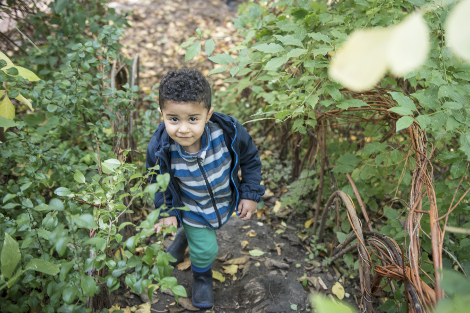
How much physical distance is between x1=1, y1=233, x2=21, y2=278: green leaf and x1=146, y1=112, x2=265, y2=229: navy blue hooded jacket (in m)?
0.73

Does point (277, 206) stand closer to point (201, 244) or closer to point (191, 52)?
point (201, 244)

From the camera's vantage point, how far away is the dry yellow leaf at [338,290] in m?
1.95

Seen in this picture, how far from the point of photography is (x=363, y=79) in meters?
0.47

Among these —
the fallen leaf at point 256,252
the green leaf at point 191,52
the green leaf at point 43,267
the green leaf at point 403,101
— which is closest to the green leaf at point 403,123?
the green leaf at point 403,101

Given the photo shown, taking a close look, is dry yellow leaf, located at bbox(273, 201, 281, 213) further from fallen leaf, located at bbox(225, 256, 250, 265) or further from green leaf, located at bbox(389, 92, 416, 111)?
green leaf, located at bbox(389, 92, 416, 111)

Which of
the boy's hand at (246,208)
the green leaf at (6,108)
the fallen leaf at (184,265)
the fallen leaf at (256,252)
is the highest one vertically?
the green leaf at (6,108)

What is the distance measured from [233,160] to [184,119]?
466 mm

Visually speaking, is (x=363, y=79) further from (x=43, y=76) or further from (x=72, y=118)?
(x=43, y=76)

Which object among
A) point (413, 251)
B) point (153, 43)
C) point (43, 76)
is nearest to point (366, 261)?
point (413, 251)

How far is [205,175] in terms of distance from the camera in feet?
5.45

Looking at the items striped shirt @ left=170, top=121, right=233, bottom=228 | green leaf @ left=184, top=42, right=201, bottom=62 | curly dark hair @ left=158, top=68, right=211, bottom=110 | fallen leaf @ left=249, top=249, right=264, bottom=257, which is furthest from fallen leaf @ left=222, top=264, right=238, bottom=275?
green leaf @ left=184, top=42, right=201, bottom=62

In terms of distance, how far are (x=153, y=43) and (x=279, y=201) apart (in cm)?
368

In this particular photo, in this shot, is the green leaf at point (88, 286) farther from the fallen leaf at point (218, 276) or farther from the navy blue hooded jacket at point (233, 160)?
the fallen leaf at point (218, 276)

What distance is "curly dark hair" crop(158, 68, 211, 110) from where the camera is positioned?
4.42 ft
